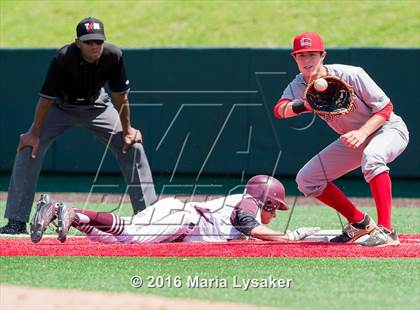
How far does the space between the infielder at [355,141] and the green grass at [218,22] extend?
9985 millimetres

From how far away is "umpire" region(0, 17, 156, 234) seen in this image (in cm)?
832

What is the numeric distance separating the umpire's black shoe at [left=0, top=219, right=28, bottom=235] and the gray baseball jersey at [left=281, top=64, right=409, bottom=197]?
8.15 ft

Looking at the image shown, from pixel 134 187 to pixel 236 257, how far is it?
6.94 feet

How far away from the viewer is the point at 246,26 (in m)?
18.7

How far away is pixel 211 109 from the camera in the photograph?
1367 centimetres

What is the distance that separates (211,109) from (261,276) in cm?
774

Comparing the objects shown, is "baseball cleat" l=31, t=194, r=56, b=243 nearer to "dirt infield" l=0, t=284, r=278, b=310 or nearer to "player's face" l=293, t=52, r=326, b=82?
"dirt infield" l=0, t=284, r=278, b=310

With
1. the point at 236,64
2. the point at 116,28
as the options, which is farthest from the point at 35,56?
the point at 116,28

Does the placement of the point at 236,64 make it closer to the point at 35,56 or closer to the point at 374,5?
the point at 35,56

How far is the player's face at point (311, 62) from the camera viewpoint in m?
7.43

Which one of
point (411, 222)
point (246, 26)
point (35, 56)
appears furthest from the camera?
point (246, 26)

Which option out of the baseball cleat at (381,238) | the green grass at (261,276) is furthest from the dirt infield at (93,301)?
the baseball cleat at (381,238)

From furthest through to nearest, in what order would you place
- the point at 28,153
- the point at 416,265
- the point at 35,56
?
the point at 35,56, the point at 28,153, the point at 416,265

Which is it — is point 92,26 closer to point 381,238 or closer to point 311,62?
point 311,62
